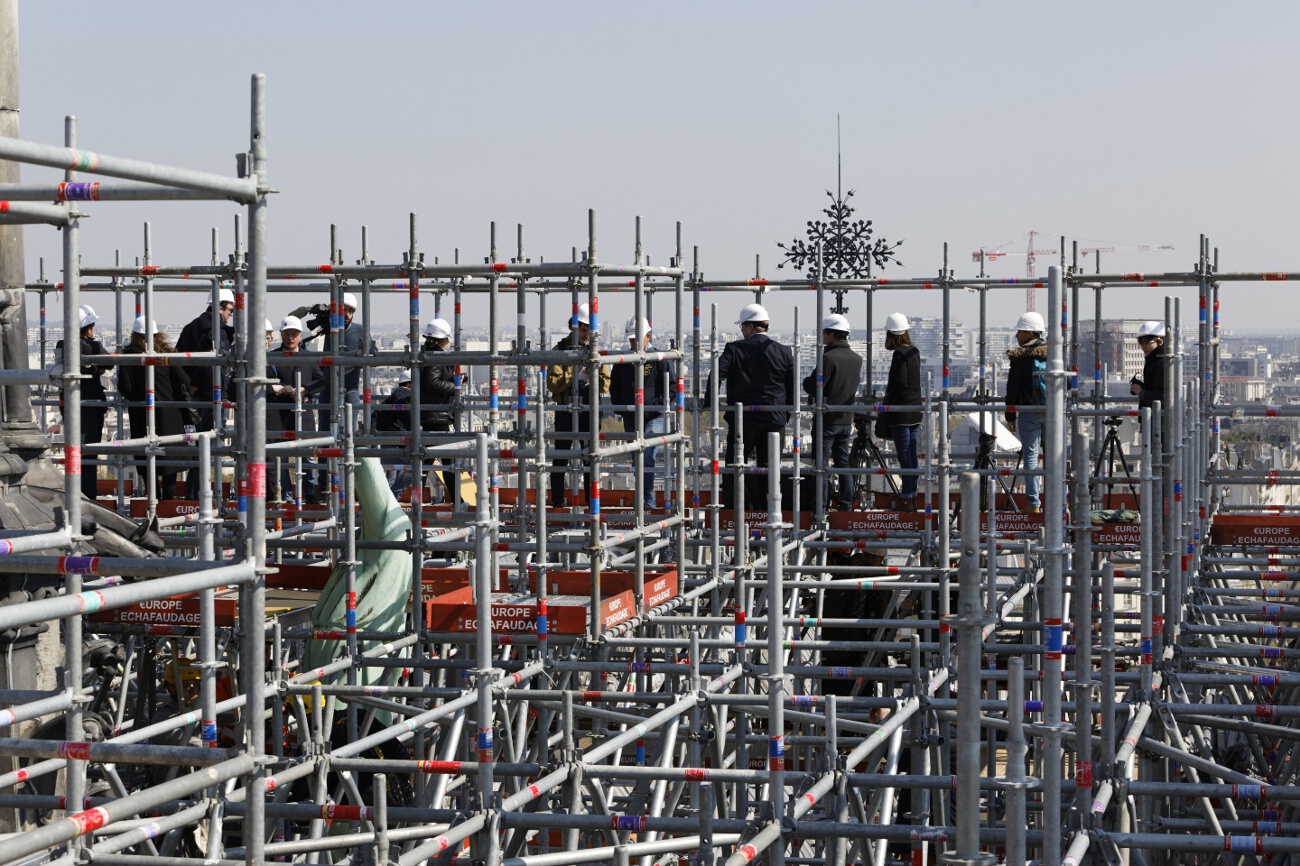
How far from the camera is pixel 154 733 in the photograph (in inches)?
366

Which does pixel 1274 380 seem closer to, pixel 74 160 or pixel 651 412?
pixel 651 412

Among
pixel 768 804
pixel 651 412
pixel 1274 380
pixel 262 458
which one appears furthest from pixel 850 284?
pixel 1274 380

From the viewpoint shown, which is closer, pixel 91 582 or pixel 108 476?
pixel 91 582

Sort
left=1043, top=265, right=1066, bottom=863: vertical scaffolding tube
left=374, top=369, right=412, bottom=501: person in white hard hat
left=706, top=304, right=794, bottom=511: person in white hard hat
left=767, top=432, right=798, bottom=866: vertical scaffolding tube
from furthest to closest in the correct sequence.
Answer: left=374, top=369, right=412, bottom=501: person in white hard hat
left=706, top=304, right=794, bottom=511: person in white hard hat
left=767, top=432, right=798, bottom=866: vertical scaffolding tube
left=1043, top=265, right=1066, bottom=863: vertical scaffolding tube

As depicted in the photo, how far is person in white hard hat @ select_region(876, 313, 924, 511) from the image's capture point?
16734 mm

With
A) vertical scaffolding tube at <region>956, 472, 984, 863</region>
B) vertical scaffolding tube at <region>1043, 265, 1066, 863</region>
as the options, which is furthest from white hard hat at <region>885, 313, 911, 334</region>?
vertical scaffolding tube at <region>956, 472, 984, 863</region>

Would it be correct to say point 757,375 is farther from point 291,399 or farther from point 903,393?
point 291,399

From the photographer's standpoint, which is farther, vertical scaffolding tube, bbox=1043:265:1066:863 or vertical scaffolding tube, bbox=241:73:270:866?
vertical scaffolding tube, bbox=1043:265:1066:863

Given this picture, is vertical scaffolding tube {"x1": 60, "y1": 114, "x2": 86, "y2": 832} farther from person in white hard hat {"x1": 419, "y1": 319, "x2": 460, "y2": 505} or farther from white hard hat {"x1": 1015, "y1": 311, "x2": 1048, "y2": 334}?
white hard hat {"x1": 1015, "y1": 311, "x2": 1048, "y2": 334}

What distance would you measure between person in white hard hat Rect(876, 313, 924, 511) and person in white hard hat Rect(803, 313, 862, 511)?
0.33m

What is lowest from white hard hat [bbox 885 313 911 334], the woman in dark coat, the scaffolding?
the scaffolding

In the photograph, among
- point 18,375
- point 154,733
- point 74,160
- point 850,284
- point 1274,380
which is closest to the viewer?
point 74,160

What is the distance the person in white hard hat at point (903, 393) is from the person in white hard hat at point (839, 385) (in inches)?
13.1

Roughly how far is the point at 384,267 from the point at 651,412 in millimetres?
6284
